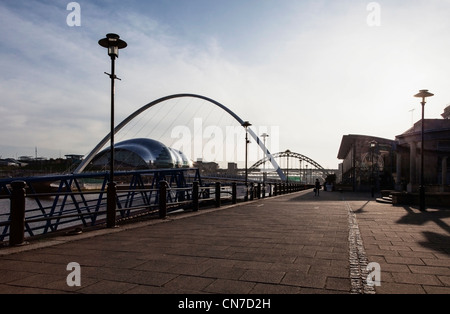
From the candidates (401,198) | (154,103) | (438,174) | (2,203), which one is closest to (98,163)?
(154,103)

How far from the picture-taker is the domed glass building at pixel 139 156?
361 feet

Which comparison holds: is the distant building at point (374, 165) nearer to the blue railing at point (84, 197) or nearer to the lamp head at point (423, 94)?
the lamp head at point (423, 94)

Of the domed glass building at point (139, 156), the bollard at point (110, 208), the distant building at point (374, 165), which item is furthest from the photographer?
the domed glass building at point (139, 156)

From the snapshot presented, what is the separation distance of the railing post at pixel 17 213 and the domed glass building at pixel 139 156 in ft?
337

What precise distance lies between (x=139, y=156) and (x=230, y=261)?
108 metres

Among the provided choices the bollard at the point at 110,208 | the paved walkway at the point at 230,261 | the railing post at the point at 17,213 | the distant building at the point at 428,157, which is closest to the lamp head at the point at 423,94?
the paved walkway at the point at 230,261

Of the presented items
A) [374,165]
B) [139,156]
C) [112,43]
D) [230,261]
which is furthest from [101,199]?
[139,156]

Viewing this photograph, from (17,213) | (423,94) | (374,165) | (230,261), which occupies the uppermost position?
(423,94)

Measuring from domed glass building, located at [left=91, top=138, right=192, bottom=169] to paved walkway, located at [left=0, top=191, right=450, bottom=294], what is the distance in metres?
102

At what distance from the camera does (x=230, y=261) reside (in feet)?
18.6

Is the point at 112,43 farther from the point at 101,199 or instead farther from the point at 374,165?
the point at 374,165

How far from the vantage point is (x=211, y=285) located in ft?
14.3

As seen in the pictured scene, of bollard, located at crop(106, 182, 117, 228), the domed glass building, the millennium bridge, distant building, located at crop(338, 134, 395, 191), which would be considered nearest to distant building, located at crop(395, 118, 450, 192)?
distant building, located at crop(338, 134, 395, 191)
